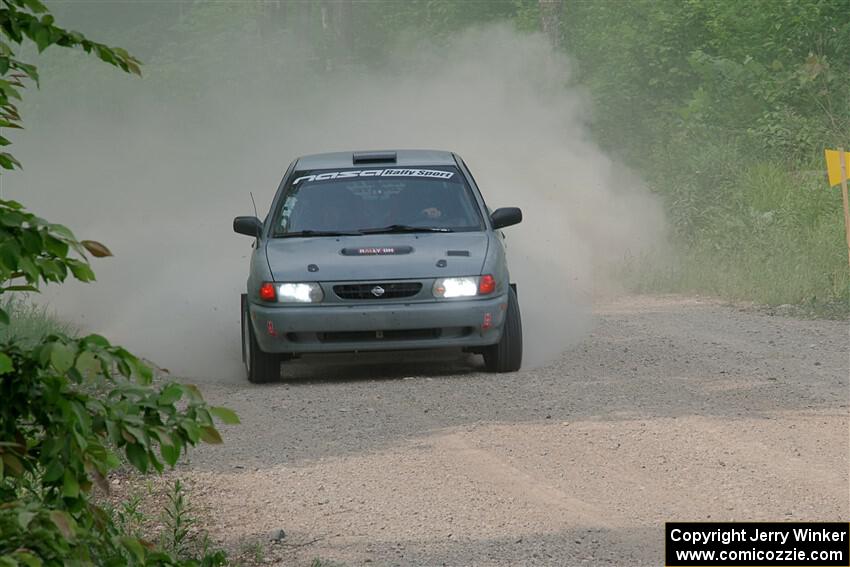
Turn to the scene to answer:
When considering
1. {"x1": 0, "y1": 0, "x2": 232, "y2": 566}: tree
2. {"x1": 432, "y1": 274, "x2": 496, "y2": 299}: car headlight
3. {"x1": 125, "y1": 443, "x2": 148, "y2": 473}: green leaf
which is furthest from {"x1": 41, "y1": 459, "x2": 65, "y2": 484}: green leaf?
{"x1": 432, "y1": 274, "x2": 496, "y2": 299}: car headlight

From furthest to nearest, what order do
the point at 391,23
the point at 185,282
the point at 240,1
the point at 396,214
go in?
the point at 240,1, the point at 391,23, the point at 185,282, the point at 396,214

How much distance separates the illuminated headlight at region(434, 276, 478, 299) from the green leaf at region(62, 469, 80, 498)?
300 inches

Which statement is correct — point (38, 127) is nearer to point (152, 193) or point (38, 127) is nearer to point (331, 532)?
point (152, 193)

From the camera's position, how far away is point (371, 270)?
10.8m

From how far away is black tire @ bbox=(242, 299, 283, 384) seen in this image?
11.1 meters

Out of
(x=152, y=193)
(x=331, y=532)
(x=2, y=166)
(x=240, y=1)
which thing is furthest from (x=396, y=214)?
(x=240, y=1)

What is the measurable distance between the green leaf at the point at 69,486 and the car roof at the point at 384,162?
30.1 feet

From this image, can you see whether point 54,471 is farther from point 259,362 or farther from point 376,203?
point 376,203

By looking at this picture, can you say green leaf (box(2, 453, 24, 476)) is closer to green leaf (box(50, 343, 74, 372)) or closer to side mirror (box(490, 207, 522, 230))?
green leaf (box(50, 343, 74, 372))

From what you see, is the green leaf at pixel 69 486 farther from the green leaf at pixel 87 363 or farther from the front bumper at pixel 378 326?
the front bumper at pixel 378 326

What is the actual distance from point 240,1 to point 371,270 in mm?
47713

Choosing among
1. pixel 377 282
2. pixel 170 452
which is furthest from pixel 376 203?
pixel 170 452

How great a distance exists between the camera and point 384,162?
12344 mm

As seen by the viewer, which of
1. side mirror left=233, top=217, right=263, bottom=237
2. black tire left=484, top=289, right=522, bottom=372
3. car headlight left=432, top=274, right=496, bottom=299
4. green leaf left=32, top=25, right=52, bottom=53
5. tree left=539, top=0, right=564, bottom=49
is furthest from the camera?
tree left=539, top=0, right=564, bottom=49
